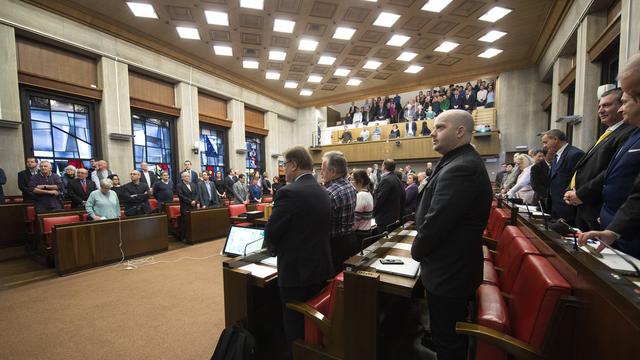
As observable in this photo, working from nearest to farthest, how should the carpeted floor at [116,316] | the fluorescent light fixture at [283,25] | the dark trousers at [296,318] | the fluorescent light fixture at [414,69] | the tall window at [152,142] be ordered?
the dark trousers at [296,318]
the carpeted floor at [116,316]
the fluorescent light fixture at [283,25]
the tall window at [152,142]
the fluorescent light fixture at [414,69]

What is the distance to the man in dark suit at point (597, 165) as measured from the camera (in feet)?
5.47

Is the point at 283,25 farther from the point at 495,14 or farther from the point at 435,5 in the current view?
the point at 495,14

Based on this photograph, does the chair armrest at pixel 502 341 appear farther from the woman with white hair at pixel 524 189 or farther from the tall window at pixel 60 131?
the tall window at pixel 60 131

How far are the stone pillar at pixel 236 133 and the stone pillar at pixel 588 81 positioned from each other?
8.86 metres

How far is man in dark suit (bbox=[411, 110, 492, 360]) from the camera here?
1.20 metres

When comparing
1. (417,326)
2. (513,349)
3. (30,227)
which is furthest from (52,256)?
(513,349)

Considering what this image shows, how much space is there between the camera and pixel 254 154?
10922 millimetres

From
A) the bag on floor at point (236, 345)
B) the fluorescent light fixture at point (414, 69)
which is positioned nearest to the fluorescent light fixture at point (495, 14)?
the fluorescent light fixture at point (414, 69)

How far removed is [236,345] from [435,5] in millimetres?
6787

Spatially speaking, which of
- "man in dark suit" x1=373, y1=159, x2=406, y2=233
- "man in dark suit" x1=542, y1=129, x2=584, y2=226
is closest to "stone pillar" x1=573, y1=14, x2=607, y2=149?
"man in dark suit" x1=542, y1=129, x2=584, y2=226

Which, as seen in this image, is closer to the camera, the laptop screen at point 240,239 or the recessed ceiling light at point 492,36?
the laptop screen at point 240,239

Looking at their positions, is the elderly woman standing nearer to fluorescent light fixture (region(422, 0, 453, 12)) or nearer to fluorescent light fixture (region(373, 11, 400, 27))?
fluorescent light fixture (region(373, 11, 400, 27))

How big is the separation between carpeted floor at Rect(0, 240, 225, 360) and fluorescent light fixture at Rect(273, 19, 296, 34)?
218 inches

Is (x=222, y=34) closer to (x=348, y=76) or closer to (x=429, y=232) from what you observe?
(x=348, y=76)
